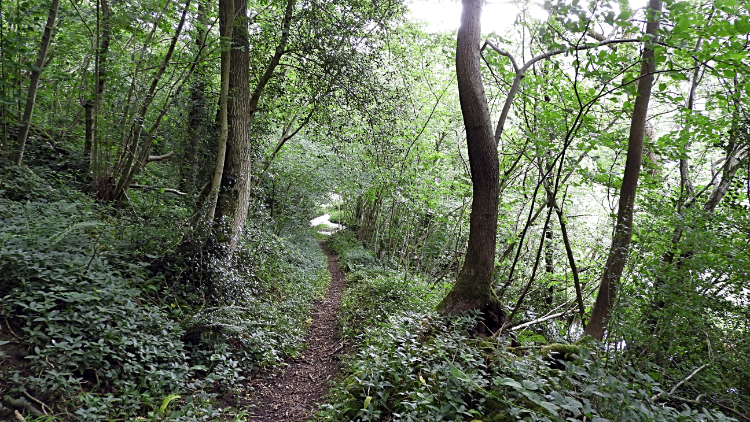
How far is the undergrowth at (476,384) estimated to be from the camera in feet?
7.36

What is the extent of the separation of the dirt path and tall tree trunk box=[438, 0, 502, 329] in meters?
1.95

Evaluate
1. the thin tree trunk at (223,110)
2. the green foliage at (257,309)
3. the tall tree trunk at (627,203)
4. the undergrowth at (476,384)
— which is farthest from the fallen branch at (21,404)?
the tall tree trunk at (627,203)

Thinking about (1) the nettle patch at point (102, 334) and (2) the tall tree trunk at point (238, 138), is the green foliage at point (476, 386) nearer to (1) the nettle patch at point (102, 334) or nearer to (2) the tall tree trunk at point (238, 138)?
(1) the nettle patch at point (102, 334)

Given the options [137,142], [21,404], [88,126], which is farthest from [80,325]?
[88,126]

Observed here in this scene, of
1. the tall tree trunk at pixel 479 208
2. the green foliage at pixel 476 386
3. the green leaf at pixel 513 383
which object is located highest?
the tall tree trunk at pixel 479 208

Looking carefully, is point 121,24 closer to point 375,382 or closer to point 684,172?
point 375,382

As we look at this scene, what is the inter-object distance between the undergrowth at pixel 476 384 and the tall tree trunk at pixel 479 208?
31 centimetres

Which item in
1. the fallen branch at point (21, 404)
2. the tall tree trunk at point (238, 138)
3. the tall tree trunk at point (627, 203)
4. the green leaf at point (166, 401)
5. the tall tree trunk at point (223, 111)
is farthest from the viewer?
the tall tree trunk at point (238, 138)

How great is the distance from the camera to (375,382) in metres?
3.64

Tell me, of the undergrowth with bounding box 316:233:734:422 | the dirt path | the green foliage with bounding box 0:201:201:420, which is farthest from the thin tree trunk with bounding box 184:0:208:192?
the undergrowth with bounding box 316:233:734:422

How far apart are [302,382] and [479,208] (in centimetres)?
331

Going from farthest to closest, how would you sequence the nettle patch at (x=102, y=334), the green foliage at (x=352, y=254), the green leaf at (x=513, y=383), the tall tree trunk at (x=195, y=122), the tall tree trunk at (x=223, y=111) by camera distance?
1. the green foliage at (x=352, y=254)
2. the tall tree trunk at (x=195, y=122)
3. the tall tree trunk at (x=223, y=111)
4. the nettle patch at (x=102, y=334)
5. the green leaf at (x=513, y=383)

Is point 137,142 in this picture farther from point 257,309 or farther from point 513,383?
point 513,383

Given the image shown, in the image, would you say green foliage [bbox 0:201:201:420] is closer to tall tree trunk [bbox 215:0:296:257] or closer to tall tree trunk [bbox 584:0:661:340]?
tall tree trunk [bbox 215:0:296:257]
